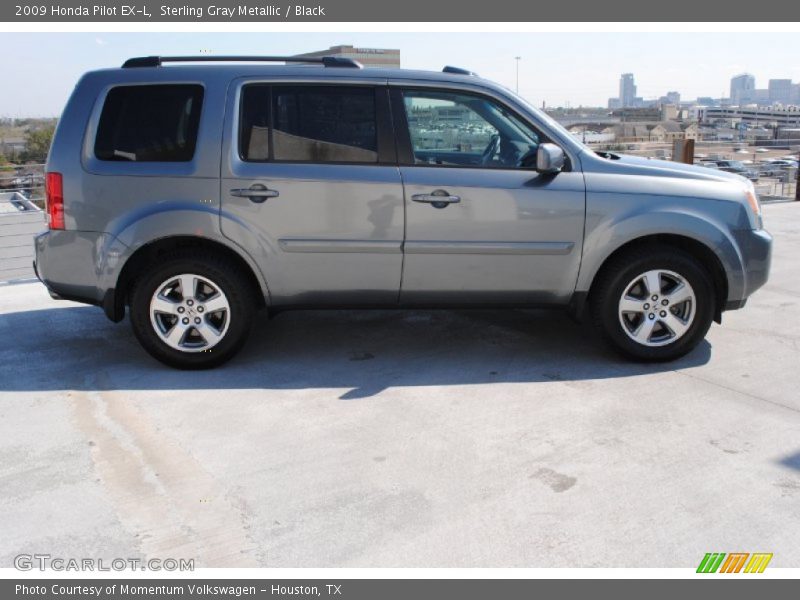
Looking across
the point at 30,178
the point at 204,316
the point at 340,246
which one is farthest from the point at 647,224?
the point at 30,178

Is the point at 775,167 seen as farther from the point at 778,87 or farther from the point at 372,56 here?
the point at 778,87

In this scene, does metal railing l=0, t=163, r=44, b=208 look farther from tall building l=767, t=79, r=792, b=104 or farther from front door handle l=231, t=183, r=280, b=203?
tall building l=767, t=79, r=792, b=104

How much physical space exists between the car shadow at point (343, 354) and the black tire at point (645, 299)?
0.39 feet

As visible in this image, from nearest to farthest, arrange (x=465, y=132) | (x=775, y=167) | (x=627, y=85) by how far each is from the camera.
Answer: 1. (x=465, y=132)
2. (x=775, y=167)
3. (x=627, y=85)

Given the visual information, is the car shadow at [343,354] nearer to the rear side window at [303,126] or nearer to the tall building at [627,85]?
the rear side window at [303,126]

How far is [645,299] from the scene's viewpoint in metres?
4.89

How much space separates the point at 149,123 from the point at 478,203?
2.11 meters

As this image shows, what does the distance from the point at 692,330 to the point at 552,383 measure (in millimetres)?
1062

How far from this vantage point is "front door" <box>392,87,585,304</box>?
4695 millimetres

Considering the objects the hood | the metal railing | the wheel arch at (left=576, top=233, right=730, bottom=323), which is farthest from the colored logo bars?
the metal railing

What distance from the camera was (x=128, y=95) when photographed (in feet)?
15.4

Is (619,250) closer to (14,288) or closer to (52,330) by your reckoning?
(52,330)

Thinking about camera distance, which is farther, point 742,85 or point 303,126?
point 742,85

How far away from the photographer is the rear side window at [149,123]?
468 cm
